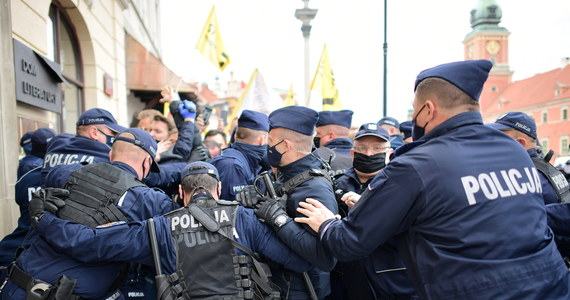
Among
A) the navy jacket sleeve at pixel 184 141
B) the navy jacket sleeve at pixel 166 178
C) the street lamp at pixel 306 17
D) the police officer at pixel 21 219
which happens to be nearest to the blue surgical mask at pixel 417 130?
the navy jacket sleeve at pixel 166 178

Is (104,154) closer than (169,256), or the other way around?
(169,256)

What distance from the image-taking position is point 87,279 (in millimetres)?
2578

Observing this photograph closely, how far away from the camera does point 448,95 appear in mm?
2066

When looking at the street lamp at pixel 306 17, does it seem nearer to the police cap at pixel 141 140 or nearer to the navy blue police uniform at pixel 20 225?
the navy blue police uniform at pixel 20 225

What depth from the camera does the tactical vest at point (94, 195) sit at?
2.56 meters

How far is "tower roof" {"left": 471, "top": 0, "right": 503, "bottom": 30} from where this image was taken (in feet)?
294

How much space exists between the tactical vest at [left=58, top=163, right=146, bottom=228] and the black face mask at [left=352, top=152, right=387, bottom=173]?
1.96 meters

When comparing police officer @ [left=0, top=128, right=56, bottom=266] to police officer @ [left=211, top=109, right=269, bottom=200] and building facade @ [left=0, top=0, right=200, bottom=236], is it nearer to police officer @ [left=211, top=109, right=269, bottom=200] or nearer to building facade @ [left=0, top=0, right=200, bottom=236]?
building facade @ [left=0, top=0, right=200, bottom=236]

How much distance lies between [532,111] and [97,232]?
53.6 metres

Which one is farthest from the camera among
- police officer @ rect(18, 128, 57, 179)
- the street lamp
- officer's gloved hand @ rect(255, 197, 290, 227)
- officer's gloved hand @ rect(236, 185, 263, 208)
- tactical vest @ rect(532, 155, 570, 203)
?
the street lamp

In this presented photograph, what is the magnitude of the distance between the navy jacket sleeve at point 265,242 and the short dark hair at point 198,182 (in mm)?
294

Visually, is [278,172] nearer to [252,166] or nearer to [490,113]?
[252,166]

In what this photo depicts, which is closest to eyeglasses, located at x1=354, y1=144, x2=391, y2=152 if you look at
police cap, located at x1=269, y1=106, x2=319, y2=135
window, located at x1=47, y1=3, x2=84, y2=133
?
police cap, located at x1=269, y1=106, x2=319, y2=135

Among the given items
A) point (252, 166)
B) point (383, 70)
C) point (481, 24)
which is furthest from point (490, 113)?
point (252, 166)
